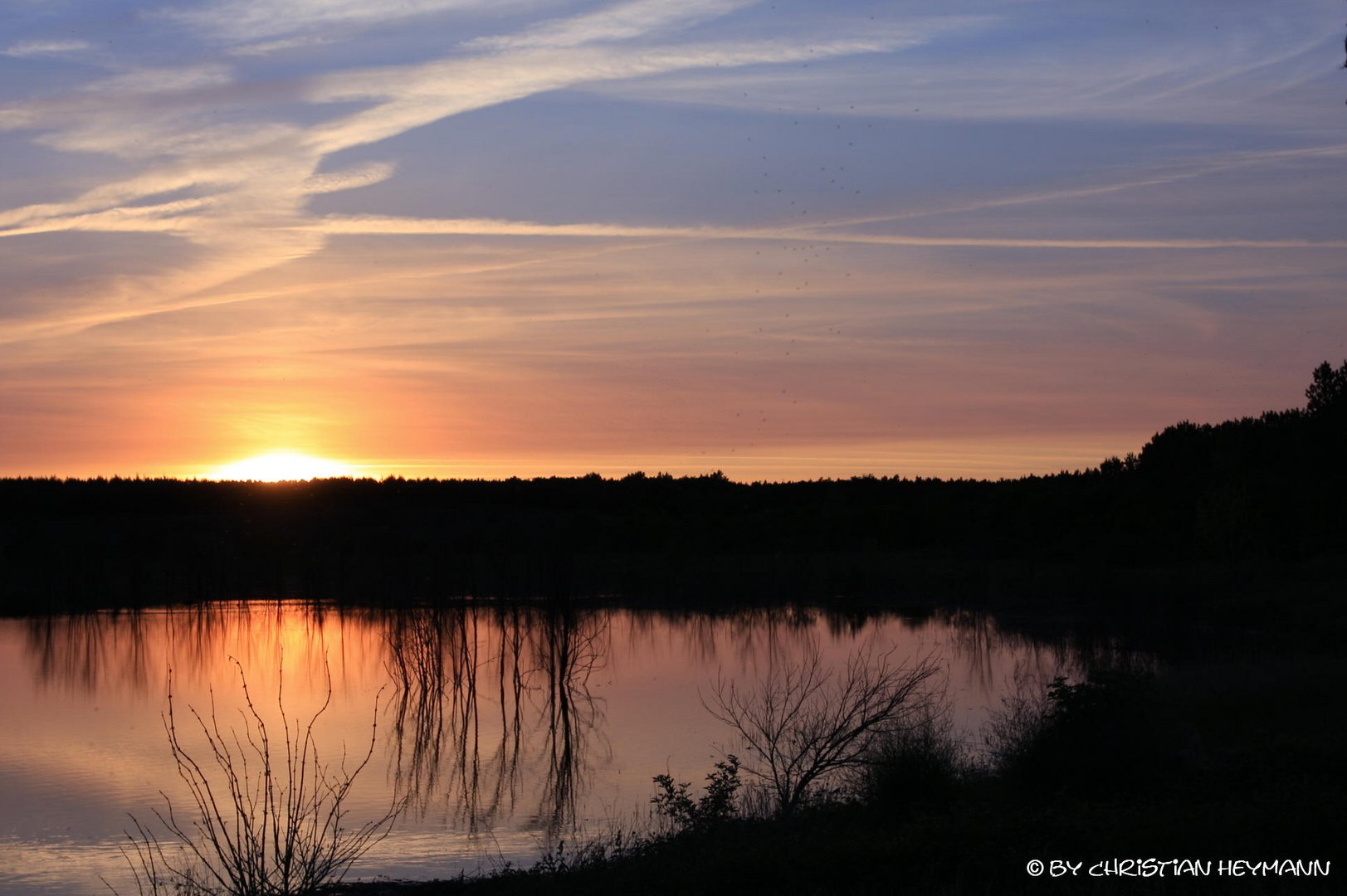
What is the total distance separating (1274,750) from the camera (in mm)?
11352

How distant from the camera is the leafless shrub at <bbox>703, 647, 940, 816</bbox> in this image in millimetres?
11617

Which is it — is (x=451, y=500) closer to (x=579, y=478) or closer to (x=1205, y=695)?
(x=579, y=478)

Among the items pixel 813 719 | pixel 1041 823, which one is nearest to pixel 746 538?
pixel 813 719

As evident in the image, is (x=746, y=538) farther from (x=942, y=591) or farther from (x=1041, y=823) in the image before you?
(x=1041, y=823)

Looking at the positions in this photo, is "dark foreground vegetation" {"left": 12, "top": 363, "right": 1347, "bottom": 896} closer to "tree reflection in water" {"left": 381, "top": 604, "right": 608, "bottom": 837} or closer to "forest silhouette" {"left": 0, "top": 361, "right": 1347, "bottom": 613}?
"forest silhouette" {"left": 0, "top": 361, "right": 1347, "bottom": 613}

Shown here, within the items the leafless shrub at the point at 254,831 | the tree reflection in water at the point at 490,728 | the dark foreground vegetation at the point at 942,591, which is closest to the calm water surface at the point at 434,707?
the tree reflection in water at the point at 490,728

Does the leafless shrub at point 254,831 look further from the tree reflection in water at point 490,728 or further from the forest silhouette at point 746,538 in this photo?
the forest silhouette at point 746,538

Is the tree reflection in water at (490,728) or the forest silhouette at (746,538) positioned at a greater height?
the forest silhouette at (746,538)

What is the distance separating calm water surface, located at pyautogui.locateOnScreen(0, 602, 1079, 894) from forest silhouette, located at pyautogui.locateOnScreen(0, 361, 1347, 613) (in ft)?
6.26

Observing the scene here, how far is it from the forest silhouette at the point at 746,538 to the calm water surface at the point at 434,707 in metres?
1.91

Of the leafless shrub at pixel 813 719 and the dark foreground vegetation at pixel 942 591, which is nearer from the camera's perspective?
the dark foreground vegetation at pixel 942 591

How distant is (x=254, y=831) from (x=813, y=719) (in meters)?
7.10

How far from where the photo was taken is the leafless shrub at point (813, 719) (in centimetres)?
1162

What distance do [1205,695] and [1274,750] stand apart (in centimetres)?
557
